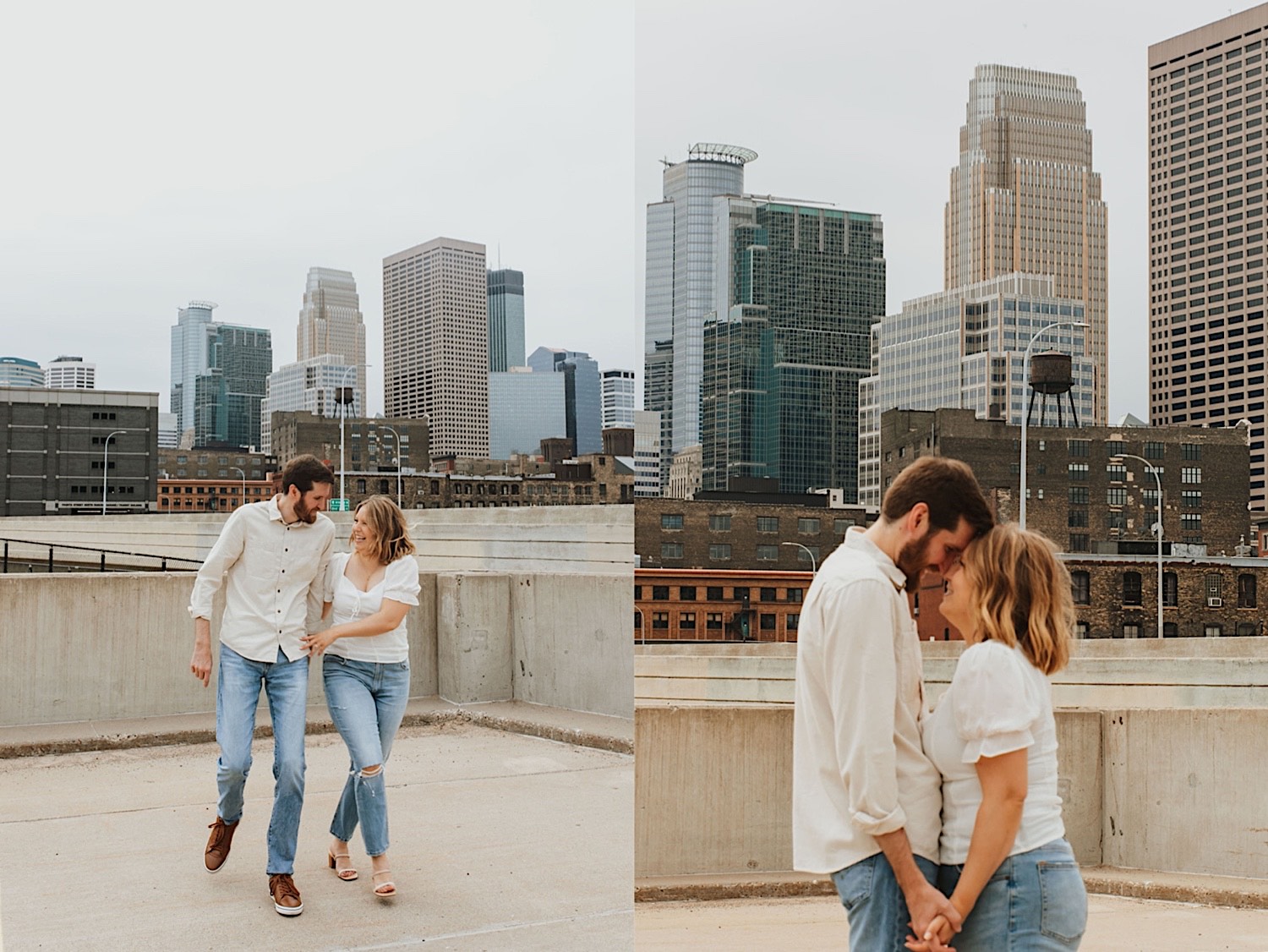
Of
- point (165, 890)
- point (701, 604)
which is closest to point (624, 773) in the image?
point (165, 890)

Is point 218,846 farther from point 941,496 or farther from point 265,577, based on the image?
point 941,496

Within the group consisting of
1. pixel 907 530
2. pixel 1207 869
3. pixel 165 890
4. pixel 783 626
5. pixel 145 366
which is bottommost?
pixel 783 626

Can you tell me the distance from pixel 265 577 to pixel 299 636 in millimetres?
195

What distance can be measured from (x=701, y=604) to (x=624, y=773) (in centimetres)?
2607

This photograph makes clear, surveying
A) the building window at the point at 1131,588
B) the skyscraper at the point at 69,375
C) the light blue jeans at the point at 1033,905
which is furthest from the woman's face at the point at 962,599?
the building window at the point at 1131,588

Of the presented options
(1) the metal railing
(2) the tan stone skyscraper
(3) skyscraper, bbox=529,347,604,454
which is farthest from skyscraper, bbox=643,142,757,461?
(2) the tan stone skyscraper

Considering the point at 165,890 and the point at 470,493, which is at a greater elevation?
the point at 470,493

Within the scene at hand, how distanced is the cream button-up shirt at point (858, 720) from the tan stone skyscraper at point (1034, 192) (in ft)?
227

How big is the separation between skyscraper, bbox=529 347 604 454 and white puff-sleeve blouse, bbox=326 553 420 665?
71 cm

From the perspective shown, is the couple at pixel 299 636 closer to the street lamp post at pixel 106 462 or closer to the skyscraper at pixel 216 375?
the skyscraper at pixel 216 375

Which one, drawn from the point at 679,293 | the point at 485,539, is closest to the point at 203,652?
the point at 679,293

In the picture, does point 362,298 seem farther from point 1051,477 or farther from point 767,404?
point 1051,477

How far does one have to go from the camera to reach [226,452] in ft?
14.7

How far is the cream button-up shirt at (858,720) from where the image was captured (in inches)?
65.8
